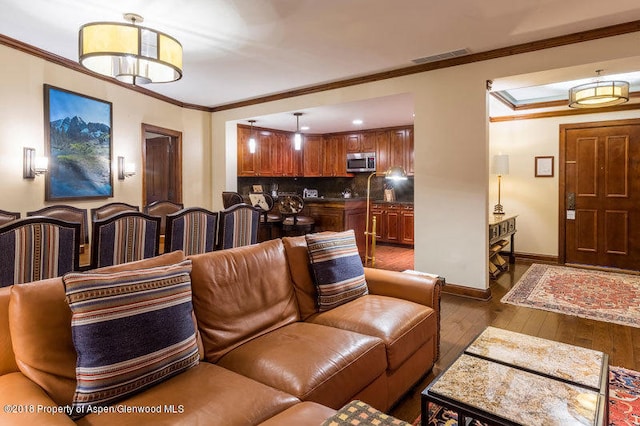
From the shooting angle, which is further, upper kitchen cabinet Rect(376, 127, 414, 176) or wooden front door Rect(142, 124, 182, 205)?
upper kitchen cabinet Rect(376, 127, 414, 176)

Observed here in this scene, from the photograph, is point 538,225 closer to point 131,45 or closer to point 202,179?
point 202,179

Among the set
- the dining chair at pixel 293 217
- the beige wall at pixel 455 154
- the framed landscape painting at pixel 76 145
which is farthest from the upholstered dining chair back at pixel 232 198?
the beige wall at pixel 455 154

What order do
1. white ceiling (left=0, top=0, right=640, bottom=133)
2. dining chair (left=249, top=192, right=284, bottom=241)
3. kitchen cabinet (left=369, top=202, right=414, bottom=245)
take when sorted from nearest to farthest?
white ceiling (left=0, top=0, right=640, bottom=133), dining chair (left=249, top=192, right=284, bottom=241), kitchen cabinet (left=369, top=202, right=414, bottom=245)

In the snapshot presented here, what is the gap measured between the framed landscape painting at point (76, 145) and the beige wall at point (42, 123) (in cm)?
8

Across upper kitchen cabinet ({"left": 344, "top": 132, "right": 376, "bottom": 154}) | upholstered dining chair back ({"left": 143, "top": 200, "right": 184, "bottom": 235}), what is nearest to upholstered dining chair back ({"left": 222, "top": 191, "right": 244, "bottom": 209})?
upholstered dining chair back ({"left": 143, "top": 200, "right": 184, "bottom": 235})

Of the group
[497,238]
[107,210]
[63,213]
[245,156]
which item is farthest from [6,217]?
[497,238]

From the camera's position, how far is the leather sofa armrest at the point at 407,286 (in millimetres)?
2516

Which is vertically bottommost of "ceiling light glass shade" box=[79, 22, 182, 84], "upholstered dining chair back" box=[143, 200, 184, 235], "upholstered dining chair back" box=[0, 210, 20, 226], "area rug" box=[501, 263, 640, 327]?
"area rug" box=[501, 263, 640, 327]

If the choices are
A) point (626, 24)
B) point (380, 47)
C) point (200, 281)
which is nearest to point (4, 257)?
point (200, 281)

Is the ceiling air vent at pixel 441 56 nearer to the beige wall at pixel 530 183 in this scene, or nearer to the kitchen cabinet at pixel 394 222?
the beige wall at pixel 530 183

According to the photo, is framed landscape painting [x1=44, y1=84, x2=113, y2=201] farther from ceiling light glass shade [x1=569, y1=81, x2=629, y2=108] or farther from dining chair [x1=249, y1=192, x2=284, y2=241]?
ceiling light glass shade [x1=569, y1=81, x2=629, y2=108]

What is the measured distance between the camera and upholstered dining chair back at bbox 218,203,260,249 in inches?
131

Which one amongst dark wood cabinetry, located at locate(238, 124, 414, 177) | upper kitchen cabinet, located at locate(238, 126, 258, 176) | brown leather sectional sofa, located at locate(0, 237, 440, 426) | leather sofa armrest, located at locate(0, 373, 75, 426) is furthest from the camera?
dark wood cabinetry, located at locate(238, 124, 414, 177)

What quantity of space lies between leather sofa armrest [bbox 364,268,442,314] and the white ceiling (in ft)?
6.81
